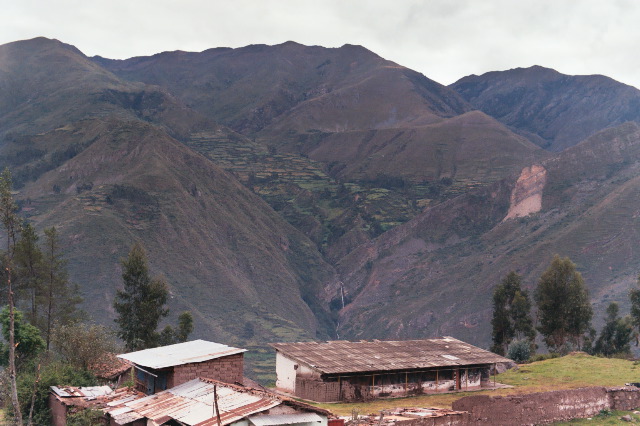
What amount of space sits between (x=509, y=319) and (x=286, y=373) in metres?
32.1

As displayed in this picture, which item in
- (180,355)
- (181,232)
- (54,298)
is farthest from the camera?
(181,232)

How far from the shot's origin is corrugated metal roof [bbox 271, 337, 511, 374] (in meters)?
38.5

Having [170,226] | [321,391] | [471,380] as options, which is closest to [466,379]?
[471,380]

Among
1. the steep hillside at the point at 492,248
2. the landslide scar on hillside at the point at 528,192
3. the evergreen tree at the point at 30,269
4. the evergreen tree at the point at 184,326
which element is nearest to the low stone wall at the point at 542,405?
the evergreen tree at the point at 184,326

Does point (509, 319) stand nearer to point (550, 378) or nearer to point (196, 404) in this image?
point (550, 378)

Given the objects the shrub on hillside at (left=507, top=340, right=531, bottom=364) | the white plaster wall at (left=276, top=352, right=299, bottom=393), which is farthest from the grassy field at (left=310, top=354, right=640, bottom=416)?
the shrub on hillside at (left=507, top=340, right=531, bottom=364)

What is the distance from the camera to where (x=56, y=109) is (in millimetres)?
193750

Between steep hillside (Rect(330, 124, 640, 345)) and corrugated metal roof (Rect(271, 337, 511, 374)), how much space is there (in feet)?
174

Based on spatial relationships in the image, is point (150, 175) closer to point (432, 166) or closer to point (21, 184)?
point (21, 184)

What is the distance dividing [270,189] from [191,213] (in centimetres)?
5584

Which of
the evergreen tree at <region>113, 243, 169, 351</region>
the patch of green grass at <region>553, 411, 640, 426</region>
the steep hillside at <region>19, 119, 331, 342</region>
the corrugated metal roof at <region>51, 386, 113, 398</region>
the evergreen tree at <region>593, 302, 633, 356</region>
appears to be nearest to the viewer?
the corrugated metal roof at <region>51, 386, 113, 398</region>

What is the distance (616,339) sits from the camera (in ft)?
212

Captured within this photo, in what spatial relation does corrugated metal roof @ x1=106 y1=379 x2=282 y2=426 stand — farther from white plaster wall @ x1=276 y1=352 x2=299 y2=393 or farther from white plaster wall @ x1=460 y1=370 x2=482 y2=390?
white plaster wall @ x1=460 y1=370 x2=482 y2=390

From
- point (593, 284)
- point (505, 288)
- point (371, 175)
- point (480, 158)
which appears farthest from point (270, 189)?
point (505, 288)
